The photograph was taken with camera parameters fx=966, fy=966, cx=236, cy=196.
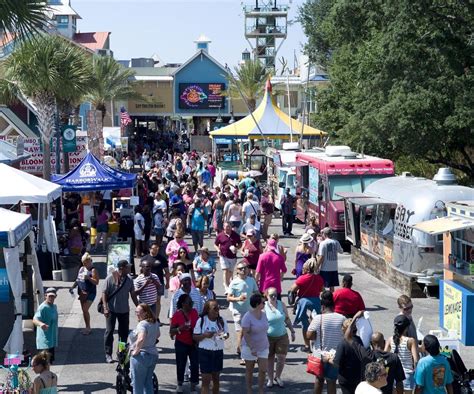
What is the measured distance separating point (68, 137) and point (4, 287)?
1929 centimetres

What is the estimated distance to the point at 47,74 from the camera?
32.1 meters

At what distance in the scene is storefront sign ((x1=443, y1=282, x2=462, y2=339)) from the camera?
13588 mm

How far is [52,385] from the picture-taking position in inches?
391

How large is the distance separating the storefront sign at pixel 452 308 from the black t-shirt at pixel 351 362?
370 centimetres

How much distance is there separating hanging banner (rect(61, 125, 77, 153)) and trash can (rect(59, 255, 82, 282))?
12.1 meters

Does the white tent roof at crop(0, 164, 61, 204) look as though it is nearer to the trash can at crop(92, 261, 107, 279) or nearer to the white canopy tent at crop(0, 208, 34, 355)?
the trash can at crop(92, 261, 107, 279)

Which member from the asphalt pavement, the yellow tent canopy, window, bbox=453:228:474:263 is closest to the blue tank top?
the asphalt pavement

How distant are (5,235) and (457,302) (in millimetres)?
6420

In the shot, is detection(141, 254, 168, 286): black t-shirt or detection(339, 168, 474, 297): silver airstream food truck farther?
detection(339, 168, 474, 297): silver airstream food truck

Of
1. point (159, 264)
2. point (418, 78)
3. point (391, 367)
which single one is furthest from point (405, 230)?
point (418, 78)

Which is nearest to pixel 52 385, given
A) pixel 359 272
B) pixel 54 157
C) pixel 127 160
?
pixel 359 272

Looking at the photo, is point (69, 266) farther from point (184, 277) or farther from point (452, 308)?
point (452, 308)

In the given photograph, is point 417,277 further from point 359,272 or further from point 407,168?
point 407,168

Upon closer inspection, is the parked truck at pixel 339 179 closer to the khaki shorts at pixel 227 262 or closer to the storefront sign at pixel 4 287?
the khaki shorts at pixel 227 262
